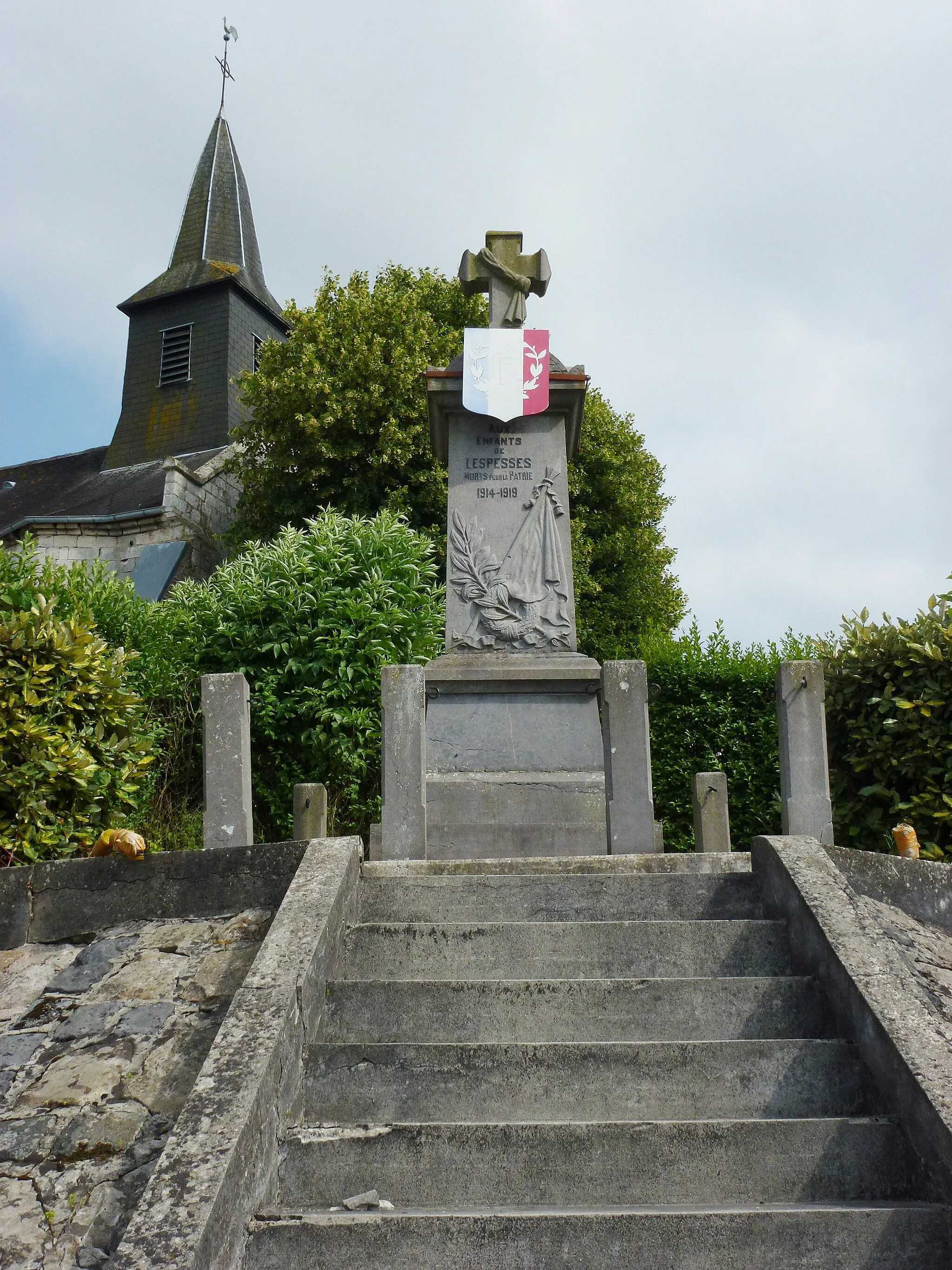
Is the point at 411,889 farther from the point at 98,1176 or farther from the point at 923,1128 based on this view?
the point at 923,1128

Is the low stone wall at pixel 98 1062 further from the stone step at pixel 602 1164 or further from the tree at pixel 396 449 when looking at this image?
the tree at pixel 396 449

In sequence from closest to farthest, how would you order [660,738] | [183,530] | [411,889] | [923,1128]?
[923,1128]
[411,889]
[660,738]
[183,530]

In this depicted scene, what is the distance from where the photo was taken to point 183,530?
23719 mm

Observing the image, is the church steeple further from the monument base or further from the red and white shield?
the monument base

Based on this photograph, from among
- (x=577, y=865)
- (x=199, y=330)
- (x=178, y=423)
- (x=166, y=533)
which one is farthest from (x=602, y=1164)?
(x=199, y=330)

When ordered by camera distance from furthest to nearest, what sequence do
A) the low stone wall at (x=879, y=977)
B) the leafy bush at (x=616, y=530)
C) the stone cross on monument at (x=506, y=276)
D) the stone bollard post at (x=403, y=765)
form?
1. the leafy bush at (x=616, y=530)
2. the stone cross on monument at (x=506, y=276)
3. the stone bollard post at (x=403, y=765)
4. the low stone wall at (x=879, y=977)

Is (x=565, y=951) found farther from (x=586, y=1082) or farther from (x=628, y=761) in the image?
(x=628, y=761)

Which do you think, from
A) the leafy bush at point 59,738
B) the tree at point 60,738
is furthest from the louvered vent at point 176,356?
the leafy bush at point 59,738

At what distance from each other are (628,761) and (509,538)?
280 cm

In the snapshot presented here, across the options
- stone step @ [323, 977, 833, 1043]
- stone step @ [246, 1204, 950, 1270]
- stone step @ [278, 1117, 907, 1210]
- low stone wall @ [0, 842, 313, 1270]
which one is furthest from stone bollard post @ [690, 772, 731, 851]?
stone step @ [246, 1204, 950, 1270]

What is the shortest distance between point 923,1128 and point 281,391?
57.3 ft

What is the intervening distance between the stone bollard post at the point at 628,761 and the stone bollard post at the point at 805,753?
0.75 metres

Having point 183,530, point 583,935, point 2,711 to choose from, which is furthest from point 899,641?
point 183,530

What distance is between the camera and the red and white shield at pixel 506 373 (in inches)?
324
